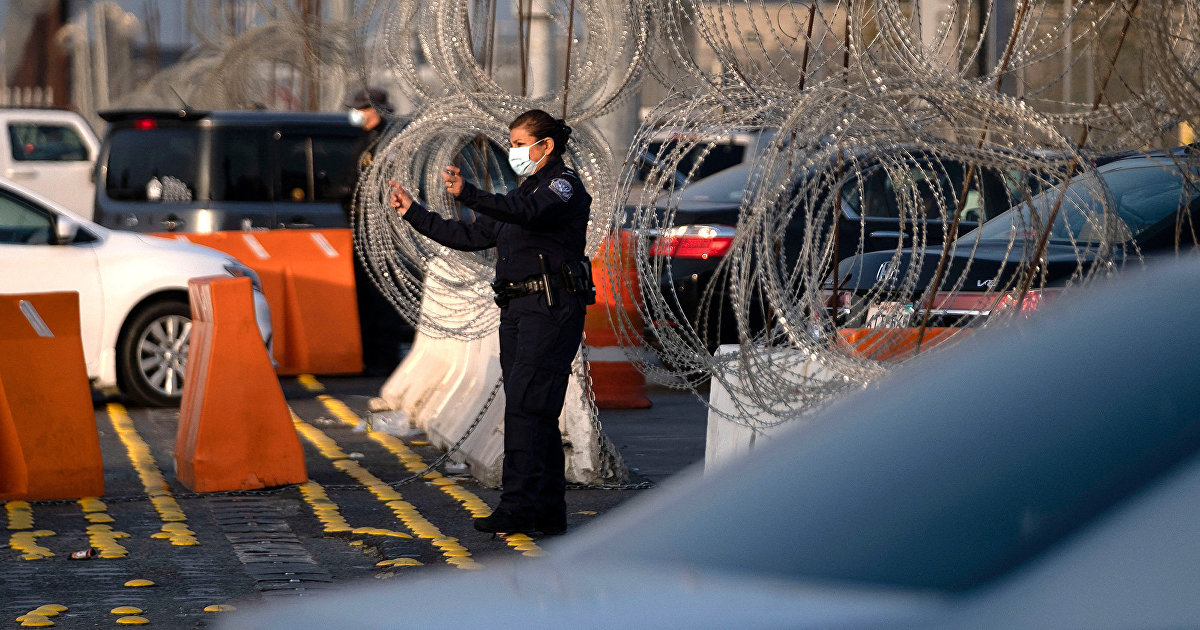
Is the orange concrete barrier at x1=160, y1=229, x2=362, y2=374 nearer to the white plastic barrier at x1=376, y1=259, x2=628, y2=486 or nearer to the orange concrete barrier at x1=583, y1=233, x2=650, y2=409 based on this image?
the white plastic barrier at x1=376, y1=259, x2=628, y2=486

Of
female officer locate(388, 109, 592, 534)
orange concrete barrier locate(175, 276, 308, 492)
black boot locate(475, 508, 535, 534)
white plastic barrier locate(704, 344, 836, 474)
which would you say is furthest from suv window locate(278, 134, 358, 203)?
black boot locate(475, 508, 535, 534)

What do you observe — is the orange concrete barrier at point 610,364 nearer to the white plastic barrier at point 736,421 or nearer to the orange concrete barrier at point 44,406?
the white plastic barrier at point 736,421

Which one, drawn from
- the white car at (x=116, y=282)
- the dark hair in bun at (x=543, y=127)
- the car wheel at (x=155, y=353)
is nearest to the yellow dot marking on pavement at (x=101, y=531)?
the dark hair in bun at (x=543, y=127)

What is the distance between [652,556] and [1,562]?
4983mm

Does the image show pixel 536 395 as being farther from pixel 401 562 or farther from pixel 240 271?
pixel 240 271

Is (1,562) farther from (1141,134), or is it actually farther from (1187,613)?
(1187,613)

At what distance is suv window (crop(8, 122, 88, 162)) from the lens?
71.4 ft

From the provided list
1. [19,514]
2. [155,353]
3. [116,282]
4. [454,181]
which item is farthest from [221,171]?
[454,181]

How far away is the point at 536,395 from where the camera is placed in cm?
689

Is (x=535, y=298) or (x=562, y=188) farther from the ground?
(x=562, y=188)

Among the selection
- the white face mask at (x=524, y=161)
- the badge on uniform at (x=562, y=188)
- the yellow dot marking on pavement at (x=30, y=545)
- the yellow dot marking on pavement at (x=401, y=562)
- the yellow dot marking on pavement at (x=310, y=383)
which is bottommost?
the yellow dot marking on pavement at (x=310, y=383)

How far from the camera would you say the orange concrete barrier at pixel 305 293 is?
12906 millimetres

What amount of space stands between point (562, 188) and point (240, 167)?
8.26 metres

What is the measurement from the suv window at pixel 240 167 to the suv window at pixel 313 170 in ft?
0.55
